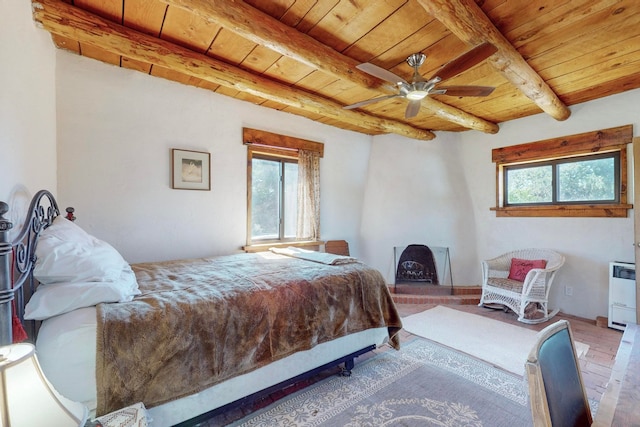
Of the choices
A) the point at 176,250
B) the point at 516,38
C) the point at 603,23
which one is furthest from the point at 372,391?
the point at 603,23

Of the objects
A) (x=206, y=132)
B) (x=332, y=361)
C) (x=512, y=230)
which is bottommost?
(x=332, y=361)

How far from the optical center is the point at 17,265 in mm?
1206

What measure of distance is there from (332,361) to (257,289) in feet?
2.86

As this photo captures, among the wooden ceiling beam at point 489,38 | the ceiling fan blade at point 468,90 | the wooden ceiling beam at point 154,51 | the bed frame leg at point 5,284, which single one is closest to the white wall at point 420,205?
the wooden ceiling beam at point 489,38

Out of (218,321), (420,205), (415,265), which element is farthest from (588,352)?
(218,321)

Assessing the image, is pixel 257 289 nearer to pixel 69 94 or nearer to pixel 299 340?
pixel 299 340

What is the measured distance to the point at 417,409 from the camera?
1.88 metres

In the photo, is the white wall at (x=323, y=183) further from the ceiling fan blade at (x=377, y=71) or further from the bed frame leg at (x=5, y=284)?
the bed frame leg at (x=5, y=284)

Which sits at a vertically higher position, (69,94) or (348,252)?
(69,94)

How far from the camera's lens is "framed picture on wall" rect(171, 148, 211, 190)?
10.0ft

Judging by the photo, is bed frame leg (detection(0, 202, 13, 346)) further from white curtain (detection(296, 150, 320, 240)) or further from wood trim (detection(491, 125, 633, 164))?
wood trim (detection(491, 125, 633, 164))

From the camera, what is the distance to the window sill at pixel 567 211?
10.6 ft

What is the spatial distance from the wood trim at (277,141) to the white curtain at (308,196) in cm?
9

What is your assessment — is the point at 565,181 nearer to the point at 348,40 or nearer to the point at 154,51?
the point at 348,40
